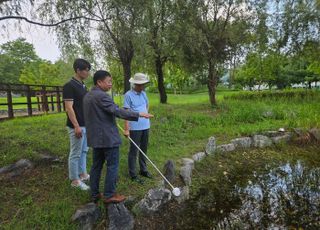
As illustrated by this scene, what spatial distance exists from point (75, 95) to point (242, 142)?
4.15m

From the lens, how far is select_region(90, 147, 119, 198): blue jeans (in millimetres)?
3438

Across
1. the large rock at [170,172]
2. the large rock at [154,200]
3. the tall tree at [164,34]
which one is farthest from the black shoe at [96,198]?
the tall tree at [164,34]

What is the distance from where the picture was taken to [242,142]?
21.9 ft

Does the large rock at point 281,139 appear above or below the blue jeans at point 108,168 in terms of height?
below

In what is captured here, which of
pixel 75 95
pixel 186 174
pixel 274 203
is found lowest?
pixel 274 203

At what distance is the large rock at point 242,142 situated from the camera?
6.59 metres

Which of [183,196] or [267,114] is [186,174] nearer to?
[183,196]

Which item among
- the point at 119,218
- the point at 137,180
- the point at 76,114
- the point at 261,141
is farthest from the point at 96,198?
the point at 261,141

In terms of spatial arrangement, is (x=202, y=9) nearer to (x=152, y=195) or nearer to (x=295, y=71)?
(x=152, y=195)

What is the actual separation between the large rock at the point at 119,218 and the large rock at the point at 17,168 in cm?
185

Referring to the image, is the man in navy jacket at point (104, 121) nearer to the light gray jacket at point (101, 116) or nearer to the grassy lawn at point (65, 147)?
the light gray jacket at point (101, 116)

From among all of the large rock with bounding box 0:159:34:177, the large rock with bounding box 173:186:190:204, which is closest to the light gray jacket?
the large rock with bounding box 173:186:190:204

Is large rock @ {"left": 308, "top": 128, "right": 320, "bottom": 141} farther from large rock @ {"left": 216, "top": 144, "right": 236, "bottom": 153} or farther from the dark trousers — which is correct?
the dark trousers

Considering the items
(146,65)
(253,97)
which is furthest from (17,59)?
(253,97)
